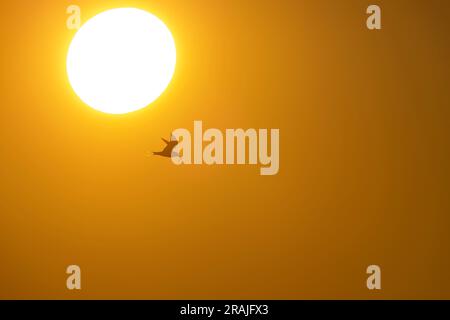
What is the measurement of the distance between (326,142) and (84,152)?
772 millimetres

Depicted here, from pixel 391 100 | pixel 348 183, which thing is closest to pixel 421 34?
Result: pixel 391 100

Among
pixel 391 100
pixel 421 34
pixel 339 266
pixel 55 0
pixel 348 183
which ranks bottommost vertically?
pixel 339 266

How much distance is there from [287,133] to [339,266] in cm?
46

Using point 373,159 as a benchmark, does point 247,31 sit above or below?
above

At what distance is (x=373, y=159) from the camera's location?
50.5 inches

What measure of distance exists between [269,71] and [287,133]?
207 millimetres

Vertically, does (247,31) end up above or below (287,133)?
above

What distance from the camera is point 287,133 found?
4.24 ft

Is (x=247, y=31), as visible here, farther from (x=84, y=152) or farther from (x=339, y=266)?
(x=339, y=266)

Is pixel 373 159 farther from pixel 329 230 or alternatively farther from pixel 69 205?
pixel 69 205

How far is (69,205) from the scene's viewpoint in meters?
1.29
